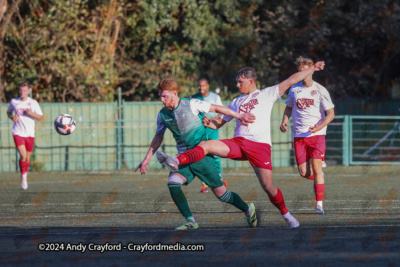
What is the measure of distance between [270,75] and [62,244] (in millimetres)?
23683

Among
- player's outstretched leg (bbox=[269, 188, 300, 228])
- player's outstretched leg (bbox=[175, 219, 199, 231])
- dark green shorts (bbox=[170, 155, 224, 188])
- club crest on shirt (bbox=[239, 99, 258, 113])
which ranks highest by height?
club crest on shirt (bbox=[239, 99, 258, 113])

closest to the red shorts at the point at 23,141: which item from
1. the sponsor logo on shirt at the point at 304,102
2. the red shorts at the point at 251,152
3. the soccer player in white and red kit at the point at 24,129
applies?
the soccer player in white and red kit at the point at 24,129

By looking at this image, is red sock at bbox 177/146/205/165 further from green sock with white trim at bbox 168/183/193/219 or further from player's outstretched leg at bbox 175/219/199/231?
player's outstretched leg at bbox 175/219/199/231

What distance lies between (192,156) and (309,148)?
327 centimetres

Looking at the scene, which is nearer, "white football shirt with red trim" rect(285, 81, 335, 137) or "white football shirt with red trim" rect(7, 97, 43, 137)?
"white football shirt with red trim" rect(285, 81, 335, 137)

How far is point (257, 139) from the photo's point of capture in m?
9.48

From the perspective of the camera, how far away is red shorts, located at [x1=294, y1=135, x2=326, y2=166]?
11.7m

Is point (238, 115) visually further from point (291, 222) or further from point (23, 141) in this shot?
point (23, 141)

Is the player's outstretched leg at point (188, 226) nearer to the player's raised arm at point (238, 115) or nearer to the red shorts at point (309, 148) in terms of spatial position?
the player's raised arm at point (238, 115)

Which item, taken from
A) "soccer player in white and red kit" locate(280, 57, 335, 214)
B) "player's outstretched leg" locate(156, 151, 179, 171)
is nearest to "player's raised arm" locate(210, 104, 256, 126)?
"player's outstretched leg" locate(156, 151, 179, 171)

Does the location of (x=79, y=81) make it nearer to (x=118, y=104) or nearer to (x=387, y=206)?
(x=118, y=104)

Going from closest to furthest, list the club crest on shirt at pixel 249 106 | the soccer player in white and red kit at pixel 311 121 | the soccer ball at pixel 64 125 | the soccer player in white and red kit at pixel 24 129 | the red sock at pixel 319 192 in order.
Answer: the club crest on shirt at pixel 249 106 < the red sock at pixel 319 192 < the soccer player in white and red kit at pixel 311 121 < the soccer ball at pixel 64 125 < the soccer player in white and red kit at pixel 24 129

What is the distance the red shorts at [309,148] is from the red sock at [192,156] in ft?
10.1

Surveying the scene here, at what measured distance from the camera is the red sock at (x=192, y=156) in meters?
8.88
